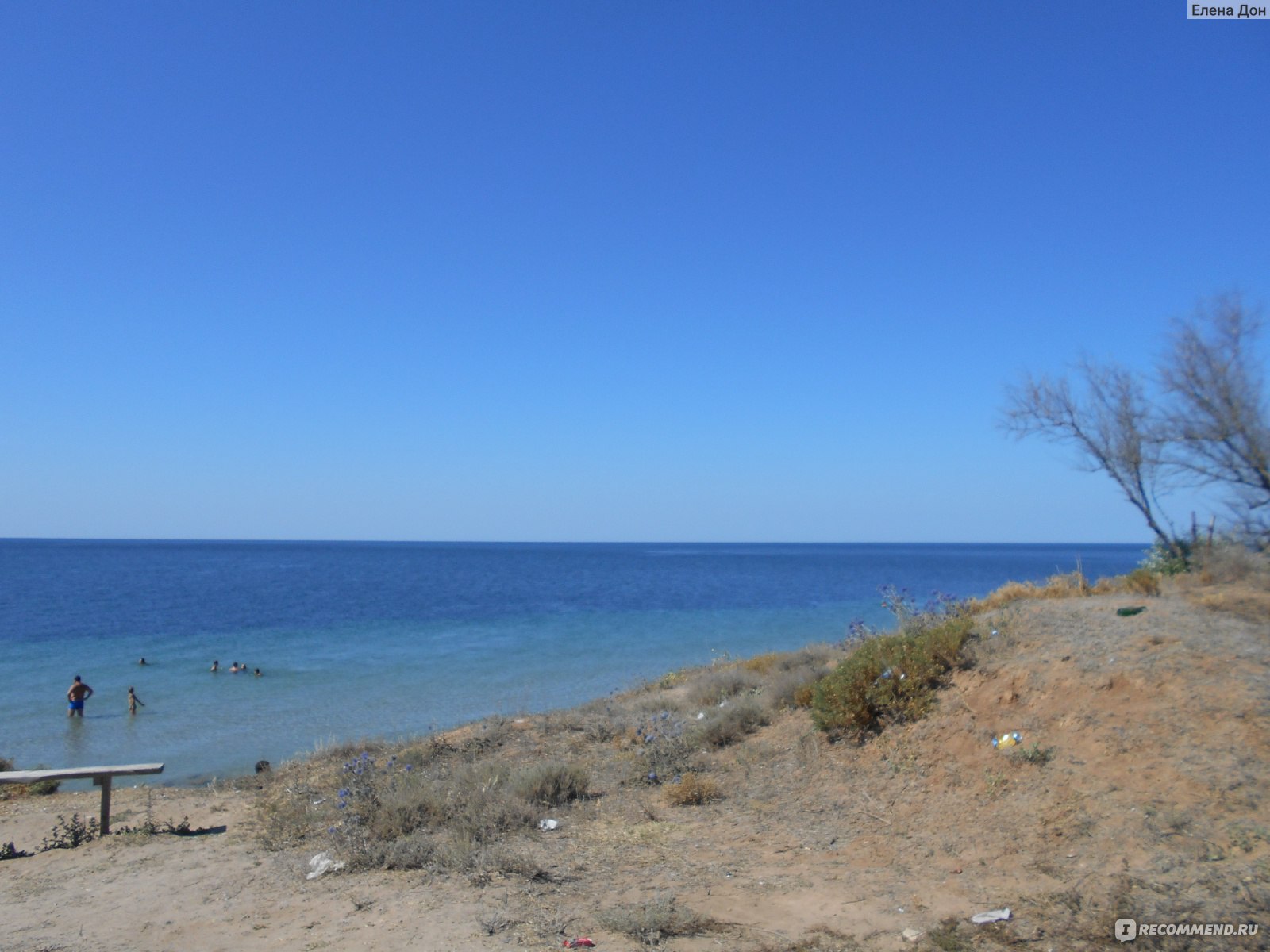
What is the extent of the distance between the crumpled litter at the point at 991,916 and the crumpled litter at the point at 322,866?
16.2 ft

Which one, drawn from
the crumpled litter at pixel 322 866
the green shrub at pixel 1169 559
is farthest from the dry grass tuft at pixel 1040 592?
the crumpled litter at pixel 322 866

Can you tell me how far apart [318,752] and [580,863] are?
6.78m

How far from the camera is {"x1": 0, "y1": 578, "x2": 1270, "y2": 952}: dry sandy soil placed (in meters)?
5.36

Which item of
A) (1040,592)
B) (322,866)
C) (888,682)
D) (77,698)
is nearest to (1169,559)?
(1040,592)

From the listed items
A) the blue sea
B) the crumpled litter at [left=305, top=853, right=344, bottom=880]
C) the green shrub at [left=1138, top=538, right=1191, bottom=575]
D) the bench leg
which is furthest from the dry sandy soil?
the green shrub at [left=1138, top=538, right=1191, bottom=575]

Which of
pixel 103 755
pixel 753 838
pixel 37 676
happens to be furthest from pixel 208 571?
pixel 753 838

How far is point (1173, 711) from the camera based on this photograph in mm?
7328

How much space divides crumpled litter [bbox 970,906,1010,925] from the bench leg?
343 inches

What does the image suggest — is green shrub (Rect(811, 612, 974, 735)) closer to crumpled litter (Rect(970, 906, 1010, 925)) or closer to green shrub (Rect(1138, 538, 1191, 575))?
crumpled litter (Rect(970, 906, 1010, 925))

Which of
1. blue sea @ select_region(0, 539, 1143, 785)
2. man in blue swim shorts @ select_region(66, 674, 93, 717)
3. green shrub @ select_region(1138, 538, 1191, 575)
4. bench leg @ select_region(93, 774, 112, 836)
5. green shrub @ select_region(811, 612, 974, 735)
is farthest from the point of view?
man in blue swim shorts @ select_region(66, 674, 93, 717)

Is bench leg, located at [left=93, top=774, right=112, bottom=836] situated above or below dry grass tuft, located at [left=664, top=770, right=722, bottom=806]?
below

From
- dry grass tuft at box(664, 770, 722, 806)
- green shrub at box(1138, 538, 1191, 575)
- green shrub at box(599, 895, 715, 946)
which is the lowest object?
dry grass tuft at box(664, 770, 722, 806)

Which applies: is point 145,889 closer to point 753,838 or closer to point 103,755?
point 753,838

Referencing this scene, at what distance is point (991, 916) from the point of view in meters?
5.30
